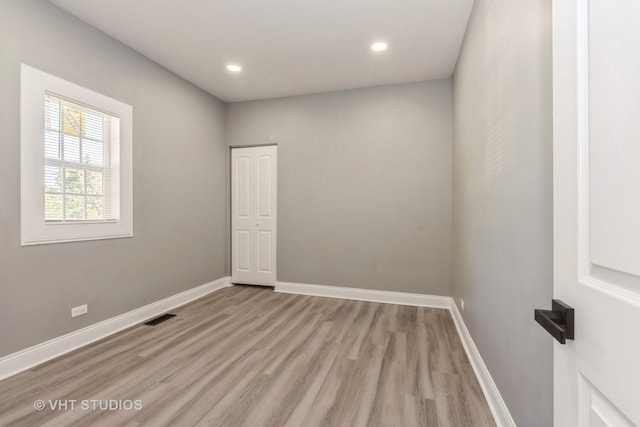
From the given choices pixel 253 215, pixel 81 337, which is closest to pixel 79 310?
pixel 81 337

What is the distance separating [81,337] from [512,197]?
3482 mm

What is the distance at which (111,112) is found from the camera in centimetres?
268

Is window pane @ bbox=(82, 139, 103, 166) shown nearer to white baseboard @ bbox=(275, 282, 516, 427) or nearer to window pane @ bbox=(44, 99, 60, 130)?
window pane @ bbox=(44, 99, 60, 130)

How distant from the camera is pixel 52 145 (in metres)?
2.25

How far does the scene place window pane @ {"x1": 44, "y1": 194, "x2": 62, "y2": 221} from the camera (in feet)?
7.25

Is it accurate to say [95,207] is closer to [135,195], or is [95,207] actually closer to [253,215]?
[135,195]

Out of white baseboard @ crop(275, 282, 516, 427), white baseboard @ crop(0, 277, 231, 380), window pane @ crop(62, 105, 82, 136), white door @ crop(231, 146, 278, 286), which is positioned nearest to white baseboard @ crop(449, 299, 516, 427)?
white baseboard @ crop(275, 282, 516, 427)

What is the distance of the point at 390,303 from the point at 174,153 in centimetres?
340

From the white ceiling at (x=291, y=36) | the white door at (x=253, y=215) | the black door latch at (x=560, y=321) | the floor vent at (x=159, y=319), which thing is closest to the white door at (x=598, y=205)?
the black door latch at (x=560, y=321)

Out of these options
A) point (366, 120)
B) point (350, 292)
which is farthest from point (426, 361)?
point (366, 120)

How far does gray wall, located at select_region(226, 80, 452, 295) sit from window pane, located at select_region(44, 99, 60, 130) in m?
2.31

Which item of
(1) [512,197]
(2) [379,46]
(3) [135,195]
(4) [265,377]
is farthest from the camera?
(3) [135,195]

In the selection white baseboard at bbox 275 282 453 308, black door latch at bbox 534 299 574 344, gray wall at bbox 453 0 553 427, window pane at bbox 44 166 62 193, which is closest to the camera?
black door latch at bbox 534 299 574 344

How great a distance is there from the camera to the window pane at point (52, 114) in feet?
7.26
